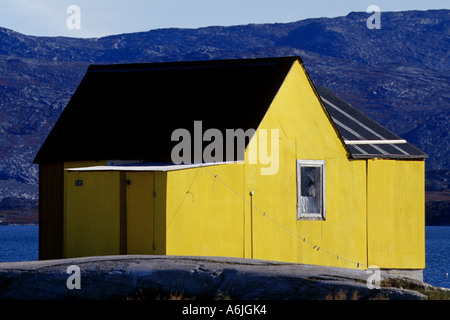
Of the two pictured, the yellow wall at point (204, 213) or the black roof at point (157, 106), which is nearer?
the yellow wall at point (204, 213)

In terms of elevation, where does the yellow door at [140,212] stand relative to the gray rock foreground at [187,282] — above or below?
above

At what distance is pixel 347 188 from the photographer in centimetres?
2858

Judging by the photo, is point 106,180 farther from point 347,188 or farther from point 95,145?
point 347,188

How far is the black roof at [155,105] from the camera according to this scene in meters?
26.9

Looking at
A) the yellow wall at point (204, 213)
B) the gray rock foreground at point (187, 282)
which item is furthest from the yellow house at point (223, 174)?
the gray rock foreground at point (187, 282)

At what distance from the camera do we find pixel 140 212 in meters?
24.5

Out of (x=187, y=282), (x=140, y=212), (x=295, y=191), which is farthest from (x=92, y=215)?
(x=187, y=282)

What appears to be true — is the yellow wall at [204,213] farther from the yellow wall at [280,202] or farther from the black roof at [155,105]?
→ the black roof at [155,105]

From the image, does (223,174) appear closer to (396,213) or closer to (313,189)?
(313,189)

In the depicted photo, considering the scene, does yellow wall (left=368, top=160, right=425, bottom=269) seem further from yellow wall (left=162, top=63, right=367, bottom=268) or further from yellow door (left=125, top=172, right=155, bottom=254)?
yellow door (left=125, top=172, right=155, bottom=254)

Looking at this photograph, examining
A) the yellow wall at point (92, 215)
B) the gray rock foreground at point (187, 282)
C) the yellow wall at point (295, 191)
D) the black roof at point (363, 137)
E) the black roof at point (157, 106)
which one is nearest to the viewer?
the gray rock foreground at point (187, 282)

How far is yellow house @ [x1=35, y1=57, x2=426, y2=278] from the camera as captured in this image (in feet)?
80.6

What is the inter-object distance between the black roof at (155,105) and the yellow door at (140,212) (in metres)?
1.68
